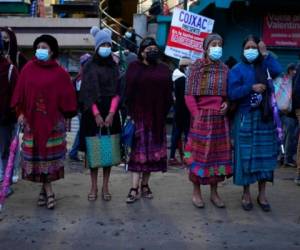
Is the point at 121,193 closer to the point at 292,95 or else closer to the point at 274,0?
the point at 292,95

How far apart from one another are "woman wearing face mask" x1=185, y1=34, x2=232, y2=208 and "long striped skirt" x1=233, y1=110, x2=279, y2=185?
132 mm

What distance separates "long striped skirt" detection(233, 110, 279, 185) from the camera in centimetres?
614

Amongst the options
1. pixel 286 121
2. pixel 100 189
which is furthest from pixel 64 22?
pixel 100 189

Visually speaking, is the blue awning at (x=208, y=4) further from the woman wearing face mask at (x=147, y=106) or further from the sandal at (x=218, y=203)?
the sandal at (x=218, y=203)

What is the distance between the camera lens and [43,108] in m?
6.09

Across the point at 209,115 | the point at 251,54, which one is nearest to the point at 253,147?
the point at 209,115

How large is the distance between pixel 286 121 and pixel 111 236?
15.3 ft

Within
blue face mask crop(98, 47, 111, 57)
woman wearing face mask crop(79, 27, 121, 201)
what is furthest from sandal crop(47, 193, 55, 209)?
blue face mask crop(98, 47, 111, 57)

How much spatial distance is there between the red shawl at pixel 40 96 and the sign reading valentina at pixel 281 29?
28.2 feet

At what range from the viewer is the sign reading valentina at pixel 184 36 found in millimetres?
10727

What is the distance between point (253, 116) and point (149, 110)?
3.73 ft

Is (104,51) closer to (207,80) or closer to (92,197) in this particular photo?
(207,80)

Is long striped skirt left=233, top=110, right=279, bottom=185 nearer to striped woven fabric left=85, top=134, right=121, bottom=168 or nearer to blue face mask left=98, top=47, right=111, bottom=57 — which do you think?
striped woven fabric left=85, top=134, right=121, bottom=168

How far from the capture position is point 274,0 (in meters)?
13.1
